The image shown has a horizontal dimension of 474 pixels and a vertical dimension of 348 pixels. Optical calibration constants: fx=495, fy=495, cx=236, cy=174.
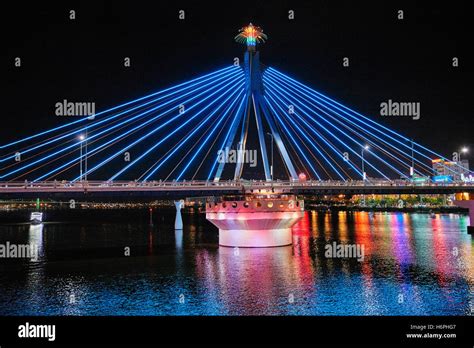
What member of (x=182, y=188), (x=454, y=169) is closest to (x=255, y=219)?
(x=182, y=188)

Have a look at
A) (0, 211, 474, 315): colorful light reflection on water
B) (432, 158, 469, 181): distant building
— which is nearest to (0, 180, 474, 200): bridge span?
(0, 211, 474, 315): colorful light reflection on water

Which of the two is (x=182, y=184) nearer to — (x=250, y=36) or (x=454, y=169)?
(x=250, y=36)

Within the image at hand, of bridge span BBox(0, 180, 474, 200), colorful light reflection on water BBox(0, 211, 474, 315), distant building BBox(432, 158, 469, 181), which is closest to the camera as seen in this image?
colorful light reflection on water BBox(0, 211, 474, 315)

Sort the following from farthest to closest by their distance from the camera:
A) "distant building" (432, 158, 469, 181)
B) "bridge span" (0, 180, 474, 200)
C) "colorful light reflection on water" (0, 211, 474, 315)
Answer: "distant building" (432, 158, 469, 181)
"bridge span" (0, 180, 474, 200)
"colorful light reflection on water" (0, 211, 474, 315)

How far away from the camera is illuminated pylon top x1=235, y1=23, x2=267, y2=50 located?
4009 centimetres

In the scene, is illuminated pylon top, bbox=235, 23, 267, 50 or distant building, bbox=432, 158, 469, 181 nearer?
illuminated pylon top, bbox=235, 23, 267, 50

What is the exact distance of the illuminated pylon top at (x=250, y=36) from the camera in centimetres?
4009

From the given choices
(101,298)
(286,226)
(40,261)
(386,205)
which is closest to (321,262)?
(286,226)

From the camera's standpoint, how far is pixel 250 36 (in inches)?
1580

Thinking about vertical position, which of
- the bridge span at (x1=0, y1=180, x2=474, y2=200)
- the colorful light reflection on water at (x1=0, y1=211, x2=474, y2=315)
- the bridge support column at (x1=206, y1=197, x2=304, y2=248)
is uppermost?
the bridge span at (x1=0, y1=180, x2=474, y2=200)

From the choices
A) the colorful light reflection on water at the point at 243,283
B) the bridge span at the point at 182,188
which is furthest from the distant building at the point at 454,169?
the colorful light reflection on water at the point at 243,283

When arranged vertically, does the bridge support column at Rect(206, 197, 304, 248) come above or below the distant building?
below

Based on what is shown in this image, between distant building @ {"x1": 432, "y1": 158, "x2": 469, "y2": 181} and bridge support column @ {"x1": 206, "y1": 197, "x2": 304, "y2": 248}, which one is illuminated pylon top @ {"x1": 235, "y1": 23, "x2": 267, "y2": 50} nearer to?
bridge support column @ {"x1": 206, "y1": 197, "x2": 304, "y2": 248}
